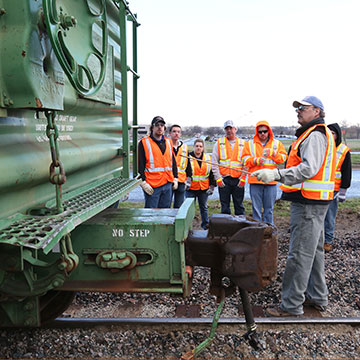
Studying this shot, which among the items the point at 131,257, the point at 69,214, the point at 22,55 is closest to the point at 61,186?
the point at 69,214

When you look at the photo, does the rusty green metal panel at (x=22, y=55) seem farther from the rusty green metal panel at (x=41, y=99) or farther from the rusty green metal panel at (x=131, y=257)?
the rusty green metal panel at (x=131, y=257)

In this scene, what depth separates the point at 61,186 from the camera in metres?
2.37

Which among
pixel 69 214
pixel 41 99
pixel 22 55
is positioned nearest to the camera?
pixel 22 55

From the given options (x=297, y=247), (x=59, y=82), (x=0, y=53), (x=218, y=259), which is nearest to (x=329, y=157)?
(x=297, y=247)

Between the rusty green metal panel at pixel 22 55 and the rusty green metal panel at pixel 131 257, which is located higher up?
the rusty green metal panel at pixel 22 55

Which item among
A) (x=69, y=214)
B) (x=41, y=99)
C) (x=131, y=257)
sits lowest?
(x=131, y=257)

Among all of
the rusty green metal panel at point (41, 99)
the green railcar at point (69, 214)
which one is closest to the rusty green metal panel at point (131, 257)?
the green railcar at point (69, 214)

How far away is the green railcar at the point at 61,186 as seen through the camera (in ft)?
5.60

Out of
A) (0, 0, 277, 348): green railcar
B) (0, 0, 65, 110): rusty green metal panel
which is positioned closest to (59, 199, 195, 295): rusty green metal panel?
(0, 0, 277, 348): green railcar

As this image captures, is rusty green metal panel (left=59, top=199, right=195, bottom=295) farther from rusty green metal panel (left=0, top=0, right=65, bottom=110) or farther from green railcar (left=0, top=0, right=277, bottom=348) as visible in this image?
rusty green metal panel (left=0, top=0, right=65, bottom=110)

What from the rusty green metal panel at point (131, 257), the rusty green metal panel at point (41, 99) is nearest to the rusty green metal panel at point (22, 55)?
the rusty green metal panel at point (41, 99)

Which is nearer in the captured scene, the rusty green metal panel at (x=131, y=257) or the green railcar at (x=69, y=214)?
the green railcar at (x=69, y=214)

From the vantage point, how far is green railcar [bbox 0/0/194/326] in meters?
1.71

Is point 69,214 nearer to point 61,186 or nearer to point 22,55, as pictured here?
point 61,186
